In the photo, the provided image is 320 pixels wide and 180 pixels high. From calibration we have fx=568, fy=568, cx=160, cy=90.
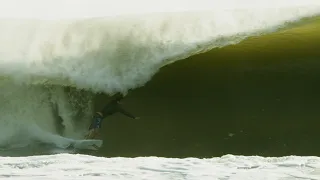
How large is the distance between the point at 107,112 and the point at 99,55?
1.29 ft

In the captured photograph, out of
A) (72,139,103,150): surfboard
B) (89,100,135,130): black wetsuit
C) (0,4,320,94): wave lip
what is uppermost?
(0,4,320,94): wave lip

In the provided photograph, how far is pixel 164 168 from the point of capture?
1.70 meters

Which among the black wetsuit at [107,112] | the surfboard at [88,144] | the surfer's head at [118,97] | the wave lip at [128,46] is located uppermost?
the wave lip at [128,46]

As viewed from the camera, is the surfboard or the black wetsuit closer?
the surfboard

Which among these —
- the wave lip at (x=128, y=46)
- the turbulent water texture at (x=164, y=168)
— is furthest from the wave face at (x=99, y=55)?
the turbulent water texture at (x=164, y=168)

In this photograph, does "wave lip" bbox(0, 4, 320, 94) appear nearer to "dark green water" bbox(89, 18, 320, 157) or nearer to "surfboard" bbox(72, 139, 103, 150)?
"dark green water" bbox(89, 18, 320, 157)

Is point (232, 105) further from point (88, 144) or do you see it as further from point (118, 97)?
point (88, 144)

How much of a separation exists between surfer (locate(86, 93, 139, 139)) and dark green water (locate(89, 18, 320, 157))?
47mm

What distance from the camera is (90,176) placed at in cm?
167

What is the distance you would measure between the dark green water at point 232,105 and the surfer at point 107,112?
5cm

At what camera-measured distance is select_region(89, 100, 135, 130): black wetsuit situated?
386cm

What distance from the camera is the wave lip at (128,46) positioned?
3.80 m

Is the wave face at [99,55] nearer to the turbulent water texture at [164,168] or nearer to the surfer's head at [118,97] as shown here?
the surfer's head at [118,97]

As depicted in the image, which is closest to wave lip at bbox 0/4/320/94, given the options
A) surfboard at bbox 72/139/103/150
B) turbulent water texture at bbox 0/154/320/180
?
surfboard at bbox 72/139/103/150
